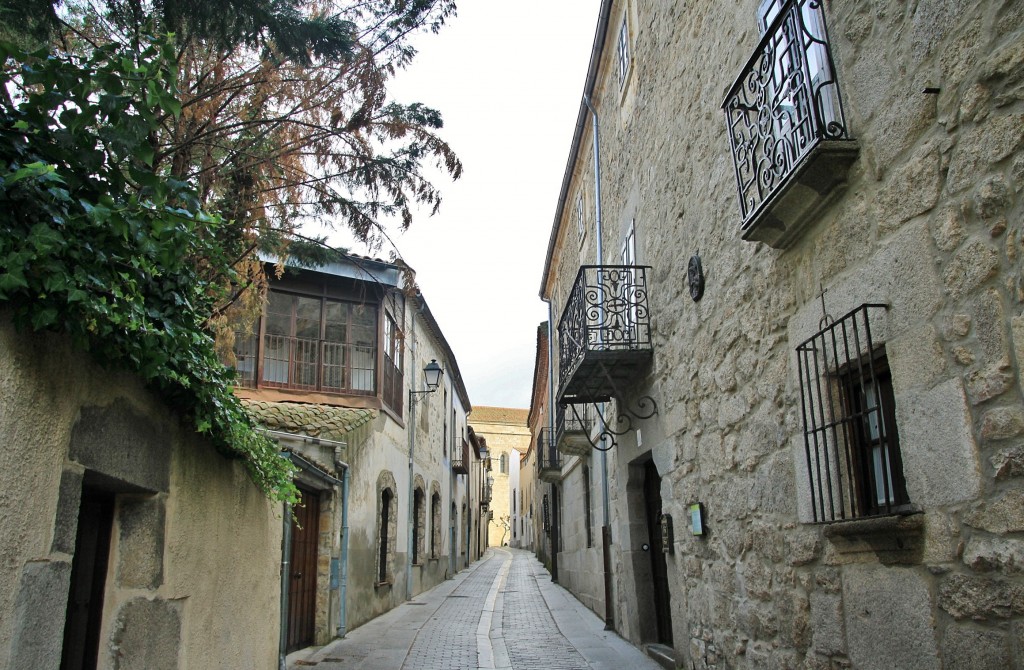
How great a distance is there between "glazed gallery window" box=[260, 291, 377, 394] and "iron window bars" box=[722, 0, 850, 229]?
8523mm

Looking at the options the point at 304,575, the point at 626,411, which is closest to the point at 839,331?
the point at 626,411

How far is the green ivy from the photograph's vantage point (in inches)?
81.3

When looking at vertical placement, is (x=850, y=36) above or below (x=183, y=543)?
above

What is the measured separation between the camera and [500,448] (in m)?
65.1

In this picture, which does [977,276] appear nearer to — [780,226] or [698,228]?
[780,226]

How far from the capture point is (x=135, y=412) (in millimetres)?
2885

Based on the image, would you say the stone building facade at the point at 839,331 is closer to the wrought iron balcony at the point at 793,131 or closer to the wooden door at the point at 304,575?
the wrought iron balcony at the point at 793,131

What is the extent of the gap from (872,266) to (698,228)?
266 cm

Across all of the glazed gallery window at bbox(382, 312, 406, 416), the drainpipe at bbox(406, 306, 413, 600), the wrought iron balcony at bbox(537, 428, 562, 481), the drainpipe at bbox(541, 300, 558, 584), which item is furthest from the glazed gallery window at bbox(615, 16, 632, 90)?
the wrought iron balcony at bbox(537, 428, 562, 481)

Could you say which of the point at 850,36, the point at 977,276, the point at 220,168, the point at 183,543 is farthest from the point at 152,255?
the point at 220,168

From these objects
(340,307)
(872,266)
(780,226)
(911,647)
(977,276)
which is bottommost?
(911,647)

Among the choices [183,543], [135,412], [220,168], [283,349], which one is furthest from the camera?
[283,349]

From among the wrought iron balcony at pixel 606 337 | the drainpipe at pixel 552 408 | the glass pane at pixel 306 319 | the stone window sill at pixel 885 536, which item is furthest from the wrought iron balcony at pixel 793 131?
the drainpipe at pixel 552 408

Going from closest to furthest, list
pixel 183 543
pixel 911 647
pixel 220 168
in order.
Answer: pixel 911 647 < pixel 183 543 < pixel 220 168
